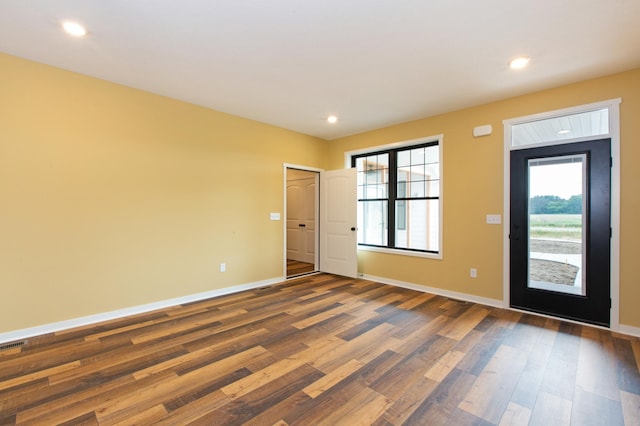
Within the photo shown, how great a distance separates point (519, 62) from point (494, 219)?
196 centimetres

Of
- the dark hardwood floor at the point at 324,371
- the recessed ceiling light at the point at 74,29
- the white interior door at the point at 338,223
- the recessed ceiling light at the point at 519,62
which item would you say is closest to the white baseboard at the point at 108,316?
the dark hardwood floor at the point at 324,371

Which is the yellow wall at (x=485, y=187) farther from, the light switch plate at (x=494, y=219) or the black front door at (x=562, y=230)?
the black front door at (x=562, y=230)

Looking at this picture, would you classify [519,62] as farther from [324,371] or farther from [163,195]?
[163,195]

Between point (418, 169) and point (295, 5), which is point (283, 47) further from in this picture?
point (418, 169)

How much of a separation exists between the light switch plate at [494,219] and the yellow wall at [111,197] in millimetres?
3568

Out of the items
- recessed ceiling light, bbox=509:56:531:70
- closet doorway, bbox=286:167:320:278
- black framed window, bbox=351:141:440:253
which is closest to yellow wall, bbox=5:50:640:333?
black framed window, bbox=351:141:440:253

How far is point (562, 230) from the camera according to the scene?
3.42m

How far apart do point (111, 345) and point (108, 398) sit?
911mm

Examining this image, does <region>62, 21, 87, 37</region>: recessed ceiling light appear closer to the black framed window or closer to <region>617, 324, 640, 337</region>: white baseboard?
the black framed window

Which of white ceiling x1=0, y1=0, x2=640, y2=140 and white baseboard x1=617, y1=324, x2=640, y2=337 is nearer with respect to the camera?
white ceiling x1=0, y1=0, x2=640, y2=140

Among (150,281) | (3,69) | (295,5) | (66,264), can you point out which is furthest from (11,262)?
(295,5)

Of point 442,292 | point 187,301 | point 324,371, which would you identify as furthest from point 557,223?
point 187,301

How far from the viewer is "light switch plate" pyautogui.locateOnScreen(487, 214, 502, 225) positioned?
3830 millimetres

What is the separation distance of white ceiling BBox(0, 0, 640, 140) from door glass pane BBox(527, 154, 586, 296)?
102 centimetres
